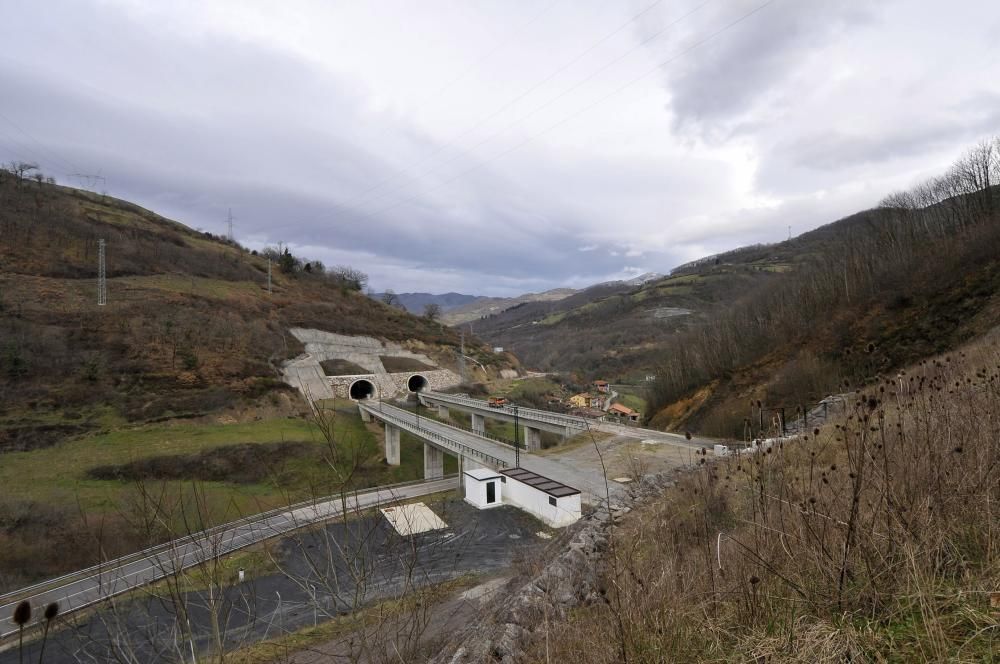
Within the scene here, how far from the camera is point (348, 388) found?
5572 centimetres

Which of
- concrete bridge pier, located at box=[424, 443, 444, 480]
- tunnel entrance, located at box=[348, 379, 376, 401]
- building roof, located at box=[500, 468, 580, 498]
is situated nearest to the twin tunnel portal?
tunnel entrance, located at box=[348, 379, 376, 401]

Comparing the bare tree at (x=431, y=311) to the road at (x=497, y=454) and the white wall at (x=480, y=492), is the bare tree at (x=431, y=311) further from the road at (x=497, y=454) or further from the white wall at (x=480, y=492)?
the white wall at (x=480, y=492)

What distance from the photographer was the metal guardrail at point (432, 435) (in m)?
26.7

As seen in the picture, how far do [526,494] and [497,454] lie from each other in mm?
7362

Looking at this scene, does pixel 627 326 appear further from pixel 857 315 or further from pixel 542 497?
pixel 542 497

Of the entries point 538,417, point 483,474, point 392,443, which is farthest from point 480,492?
point 392,443

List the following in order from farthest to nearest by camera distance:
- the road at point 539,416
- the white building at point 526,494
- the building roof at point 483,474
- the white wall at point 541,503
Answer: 1. the road at point 539,416
2. the building roof at point 483,474
3. the white building at point 526,494
4. the white wall at point 541,503

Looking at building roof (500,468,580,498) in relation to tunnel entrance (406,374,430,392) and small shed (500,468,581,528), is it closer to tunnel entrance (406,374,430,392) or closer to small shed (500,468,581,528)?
small shed (500,468,581,528)

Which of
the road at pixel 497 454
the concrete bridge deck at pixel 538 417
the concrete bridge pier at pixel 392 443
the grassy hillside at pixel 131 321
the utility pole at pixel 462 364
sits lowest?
the concrete bridge pier at pixel 392 443

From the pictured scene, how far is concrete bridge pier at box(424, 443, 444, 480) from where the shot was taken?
37.5 meters

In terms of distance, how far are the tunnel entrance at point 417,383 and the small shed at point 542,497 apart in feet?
131

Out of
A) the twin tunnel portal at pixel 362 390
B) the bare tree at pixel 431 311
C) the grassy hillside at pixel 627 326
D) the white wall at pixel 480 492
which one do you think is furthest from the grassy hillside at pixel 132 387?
the grassy hillside at pixel 627 326

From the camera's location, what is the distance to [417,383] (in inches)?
2464

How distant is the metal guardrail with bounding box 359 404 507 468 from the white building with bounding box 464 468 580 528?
4.29 feet
